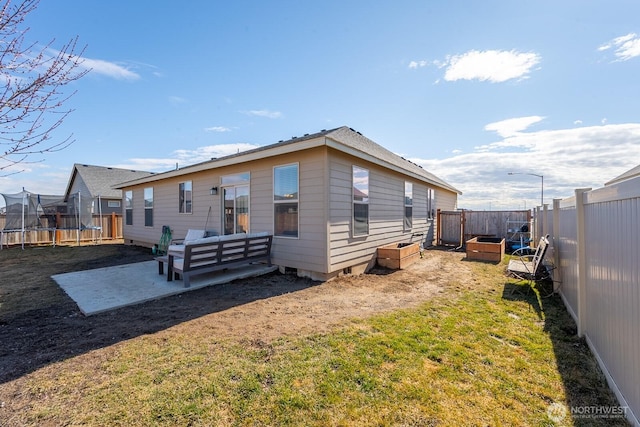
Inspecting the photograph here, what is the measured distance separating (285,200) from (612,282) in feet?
17.5

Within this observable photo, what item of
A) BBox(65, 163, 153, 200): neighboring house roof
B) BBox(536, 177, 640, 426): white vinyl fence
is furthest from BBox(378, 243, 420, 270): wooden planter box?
BBox(65, 163, 153, 200): neighboring house roof

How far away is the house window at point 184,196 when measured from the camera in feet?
30.3

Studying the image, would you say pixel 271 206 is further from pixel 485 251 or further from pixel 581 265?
pixel 485 251

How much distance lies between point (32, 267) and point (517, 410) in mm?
11356

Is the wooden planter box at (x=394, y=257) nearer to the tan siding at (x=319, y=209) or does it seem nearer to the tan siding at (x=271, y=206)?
the tan siding at (x=319, y=209)

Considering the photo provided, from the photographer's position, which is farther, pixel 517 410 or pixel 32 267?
pixel 32 267

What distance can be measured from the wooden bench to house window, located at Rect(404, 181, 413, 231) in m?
5.17

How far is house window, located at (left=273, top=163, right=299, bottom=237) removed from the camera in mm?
6211

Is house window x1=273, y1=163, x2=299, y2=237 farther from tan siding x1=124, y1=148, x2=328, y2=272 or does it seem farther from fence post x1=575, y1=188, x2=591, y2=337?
fence post x1=575, y1=188, x2=591, y2=337

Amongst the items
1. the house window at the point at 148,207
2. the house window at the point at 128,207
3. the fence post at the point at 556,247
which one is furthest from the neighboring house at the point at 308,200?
the house window at the point at 128,207

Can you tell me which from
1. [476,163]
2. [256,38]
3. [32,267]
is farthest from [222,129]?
[476,163]

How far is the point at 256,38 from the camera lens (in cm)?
754

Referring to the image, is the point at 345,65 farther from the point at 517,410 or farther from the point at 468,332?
the point at 517,410

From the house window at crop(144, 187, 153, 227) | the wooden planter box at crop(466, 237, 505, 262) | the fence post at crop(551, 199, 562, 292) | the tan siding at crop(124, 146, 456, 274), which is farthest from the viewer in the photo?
the house window at crop(144, 187, 153, 227)
